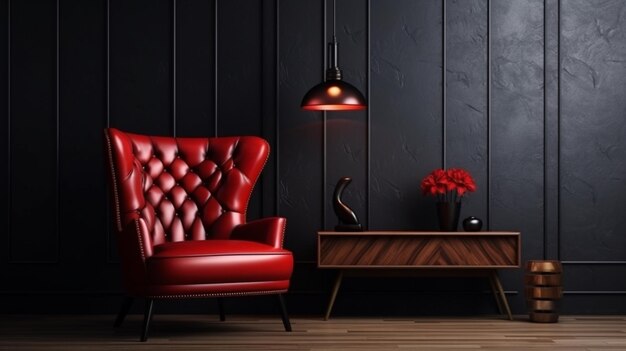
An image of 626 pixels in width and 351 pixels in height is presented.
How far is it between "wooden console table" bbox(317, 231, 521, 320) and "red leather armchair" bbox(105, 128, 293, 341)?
489 millimetres

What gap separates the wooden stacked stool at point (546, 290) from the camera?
15.0 ft

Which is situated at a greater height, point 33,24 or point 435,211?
point 33,24

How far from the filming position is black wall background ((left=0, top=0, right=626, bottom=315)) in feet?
16.5

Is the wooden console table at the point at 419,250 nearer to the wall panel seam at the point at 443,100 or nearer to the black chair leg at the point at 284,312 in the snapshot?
the black chair leg at the point at 284,312

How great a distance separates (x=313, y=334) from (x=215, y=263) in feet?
1.98

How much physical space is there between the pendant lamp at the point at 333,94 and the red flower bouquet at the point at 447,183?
558 millimetres

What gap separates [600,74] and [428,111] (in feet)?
3.40

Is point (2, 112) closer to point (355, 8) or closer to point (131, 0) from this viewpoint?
point (131, 0)

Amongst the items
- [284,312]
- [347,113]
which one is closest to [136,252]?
[284,312]

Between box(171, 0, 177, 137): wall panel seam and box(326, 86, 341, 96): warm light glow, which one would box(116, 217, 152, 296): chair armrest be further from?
box(326, 86, 341, 96): warm light glow

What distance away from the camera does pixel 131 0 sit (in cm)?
506

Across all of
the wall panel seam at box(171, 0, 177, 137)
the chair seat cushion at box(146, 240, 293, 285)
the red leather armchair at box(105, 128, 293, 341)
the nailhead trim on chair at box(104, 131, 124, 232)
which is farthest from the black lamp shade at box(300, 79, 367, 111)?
the nailhead trim on chair at box(104, 131, 124, 232)

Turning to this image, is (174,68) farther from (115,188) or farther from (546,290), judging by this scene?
(546,290)

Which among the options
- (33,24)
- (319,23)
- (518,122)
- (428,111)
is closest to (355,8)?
(319,23)
